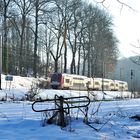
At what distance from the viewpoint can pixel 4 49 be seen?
65.6m

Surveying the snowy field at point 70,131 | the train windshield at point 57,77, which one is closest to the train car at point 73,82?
the train windshield at point 57,77

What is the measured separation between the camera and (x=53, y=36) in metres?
82.2

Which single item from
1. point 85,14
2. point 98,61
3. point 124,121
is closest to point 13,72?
point 85,14

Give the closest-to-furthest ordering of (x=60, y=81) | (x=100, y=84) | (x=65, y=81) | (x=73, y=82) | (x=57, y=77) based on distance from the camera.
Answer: (x=60, y=81) → (x=57, y=77) → (x=65, y=81) → (x=73, y=82) → (x=100, y=84)

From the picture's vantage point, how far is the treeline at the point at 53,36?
6744 cm

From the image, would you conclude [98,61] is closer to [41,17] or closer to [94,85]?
[94,85]

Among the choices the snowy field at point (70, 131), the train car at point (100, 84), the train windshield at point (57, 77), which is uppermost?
the train windshield at point (57, 77)

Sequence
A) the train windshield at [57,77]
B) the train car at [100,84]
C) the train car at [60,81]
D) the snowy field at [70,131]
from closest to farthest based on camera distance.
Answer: the snowy field at [70,131] → the train car at [60,81] → the train windshield at [57,77] → the train car at [100,84]

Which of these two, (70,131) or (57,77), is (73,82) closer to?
(57,77)

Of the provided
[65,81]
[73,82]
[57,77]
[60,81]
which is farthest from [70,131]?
[73,82]

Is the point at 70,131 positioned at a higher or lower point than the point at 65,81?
lower

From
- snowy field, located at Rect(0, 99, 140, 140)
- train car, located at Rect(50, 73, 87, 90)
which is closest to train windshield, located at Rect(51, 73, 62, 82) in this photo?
train car, located at Rect(50, 73, 87, 90)

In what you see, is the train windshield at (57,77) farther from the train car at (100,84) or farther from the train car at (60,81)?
the train car at (100,84)

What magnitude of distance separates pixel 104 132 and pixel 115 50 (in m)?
82.2
